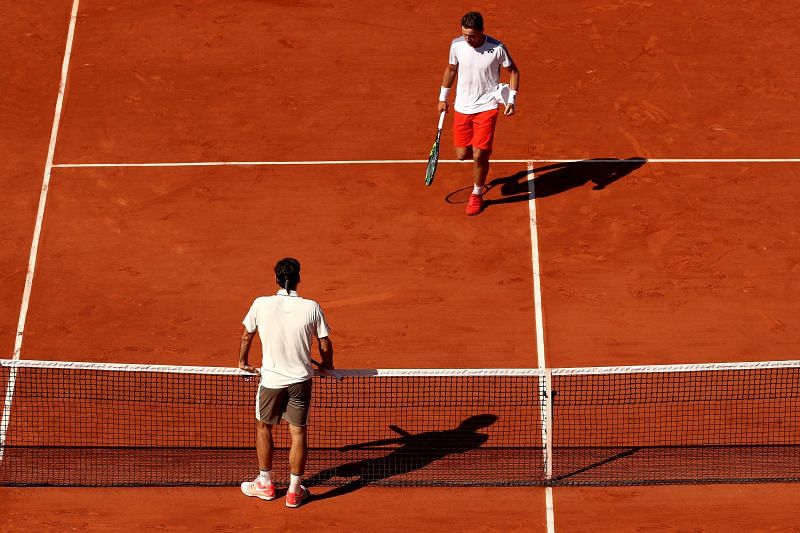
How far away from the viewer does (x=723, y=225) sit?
15.3 m

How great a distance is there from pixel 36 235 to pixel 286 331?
207 inches

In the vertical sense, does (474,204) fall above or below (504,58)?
below

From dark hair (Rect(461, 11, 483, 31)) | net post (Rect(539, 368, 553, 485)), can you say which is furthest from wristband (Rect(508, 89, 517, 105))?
net post (Rect(539, 368, 553, 485))

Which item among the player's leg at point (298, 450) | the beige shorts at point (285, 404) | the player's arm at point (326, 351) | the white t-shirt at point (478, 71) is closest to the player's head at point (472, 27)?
the white t-shirt at point (478, 71)

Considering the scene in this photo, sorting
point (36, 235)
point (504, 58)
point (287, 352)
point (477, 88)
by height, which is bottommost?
point (287, 352)

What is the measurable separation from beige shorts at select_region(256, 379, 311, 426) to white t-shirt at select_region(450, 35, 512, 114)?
4.64 meters

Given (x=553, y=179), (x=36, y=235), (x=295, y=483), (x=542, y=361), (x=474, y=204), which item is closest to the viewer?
(x=295, y=483)

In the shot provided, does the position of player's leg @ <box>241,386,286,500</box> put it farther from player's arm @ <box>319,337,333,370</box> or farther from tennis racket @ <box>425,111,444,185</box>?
tennis racket @ <box>425,111,444,185</box>

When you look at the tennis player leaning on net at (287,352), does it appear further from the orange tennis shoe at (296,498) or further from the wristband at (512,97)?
the wristband at (512,97)

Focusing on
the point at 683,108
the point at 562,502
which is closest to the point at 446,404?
the point at 562,502

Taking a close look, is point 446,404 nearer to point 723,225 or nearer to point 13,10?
point 723,225

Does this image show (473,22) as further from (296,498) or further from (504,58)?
(296,498)

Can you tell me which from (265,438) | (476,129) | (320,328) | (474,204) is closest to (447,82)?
(476,129)

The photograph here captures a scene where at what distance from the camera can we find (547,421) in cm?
1180
